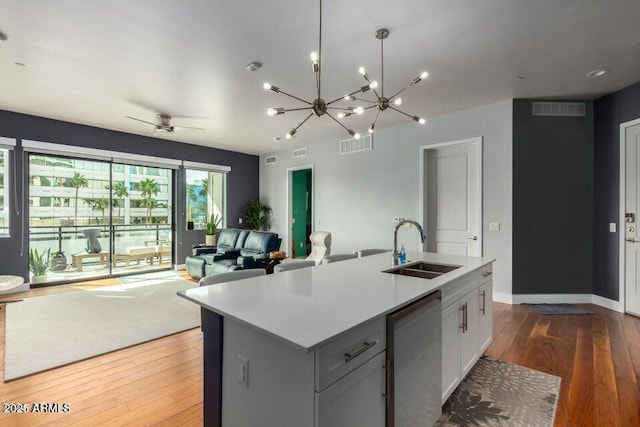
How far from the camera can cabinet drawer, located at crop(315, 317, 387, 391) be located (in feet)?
3.56

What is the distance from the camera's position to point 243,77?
11.8ft

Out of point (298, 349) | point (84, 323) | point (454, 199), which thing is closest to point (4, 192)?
point (84, 323)

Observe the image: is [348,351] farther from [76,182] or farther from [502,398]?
[76,182]

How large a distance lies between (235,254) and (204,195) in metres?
2.53

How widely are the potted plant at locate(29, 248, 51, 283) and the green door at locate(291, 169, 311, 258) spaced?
483 centimetres

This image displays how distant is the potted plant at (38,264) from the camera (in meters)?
5.27

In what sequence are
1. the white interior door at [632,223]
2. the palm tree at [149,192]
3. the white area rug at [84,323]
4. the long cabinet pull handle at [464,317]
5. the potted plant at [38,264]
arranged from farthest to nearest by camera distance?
the palm tree at [149,192] < the potted plant at [38,264] < the white interior door at [632,223] < the white area rug at [84,323] < the long cabinet pull handle at [464,317]

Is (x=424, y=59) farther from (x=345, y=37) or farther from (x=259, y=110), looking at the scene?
(x=259, y=110)

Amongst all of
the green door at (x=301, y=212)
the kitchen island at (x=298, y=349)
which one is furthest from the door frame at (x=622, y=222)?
the green door at (x=301, y=212)

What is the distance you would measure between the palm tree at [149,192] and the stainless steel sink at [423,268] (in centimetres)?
604

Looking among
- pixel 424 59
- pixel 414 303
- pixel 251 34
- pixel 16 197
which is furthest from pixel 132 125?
pixel 414 303

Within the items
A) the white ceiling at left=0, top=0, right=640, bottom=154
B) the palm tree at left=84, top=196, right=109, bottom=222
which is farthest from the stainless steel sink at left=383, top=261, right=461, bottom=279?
the palm tree at left=84, top=196, right=109, bottom=222

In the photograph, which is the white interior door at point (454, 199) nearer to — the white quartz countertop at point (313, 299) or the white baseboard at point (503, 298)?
the white baseboard at point (503, 298)

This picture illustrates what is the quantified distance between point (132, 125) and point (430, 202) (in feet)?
18.0
